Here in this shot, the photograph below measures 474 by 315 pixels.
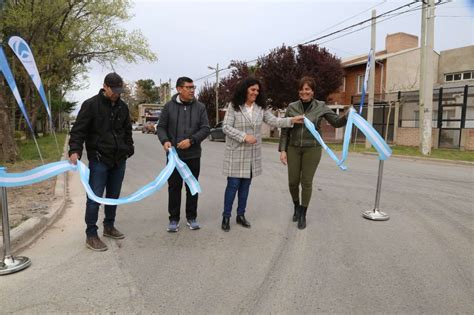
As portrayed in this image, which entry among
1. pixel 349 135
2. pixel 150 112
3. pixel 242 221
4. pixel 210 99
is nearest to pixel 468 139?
pixel 349 135

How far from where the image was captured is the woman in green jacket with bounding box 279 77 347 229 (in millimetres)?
4766

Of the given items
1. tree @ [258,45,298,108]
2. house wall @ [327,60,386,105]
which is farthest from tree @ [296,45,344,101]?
house wall @ [327,60,386,105]

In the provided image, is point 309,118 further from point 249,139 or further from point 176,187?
point 176,187

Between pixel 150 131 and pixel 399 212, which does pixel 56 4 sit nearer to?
pixel 399 212

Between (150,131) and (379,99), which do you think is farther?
(150,131)

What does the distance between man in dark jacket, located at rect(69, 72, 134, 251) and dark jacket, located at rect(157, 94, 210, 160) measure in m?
0.49

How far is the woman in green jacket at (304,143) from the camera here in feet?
15.6

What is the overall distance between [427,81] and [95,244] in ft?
48.1

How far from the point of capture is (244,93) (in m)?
4.62

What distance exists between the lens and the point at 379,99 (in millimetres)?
22250

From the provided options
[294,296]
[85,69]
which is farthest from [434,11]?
[85,69]

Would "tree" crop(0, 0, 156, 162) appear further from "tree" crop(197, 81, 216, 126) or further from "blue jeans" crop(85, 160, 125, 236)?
"tree" crop(197, 81, 216, 126)

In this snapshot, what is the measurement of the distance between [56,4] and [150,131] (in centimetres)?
3477

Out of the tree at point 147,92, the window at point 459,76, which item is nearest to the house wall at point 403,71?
the window at point 459,76
